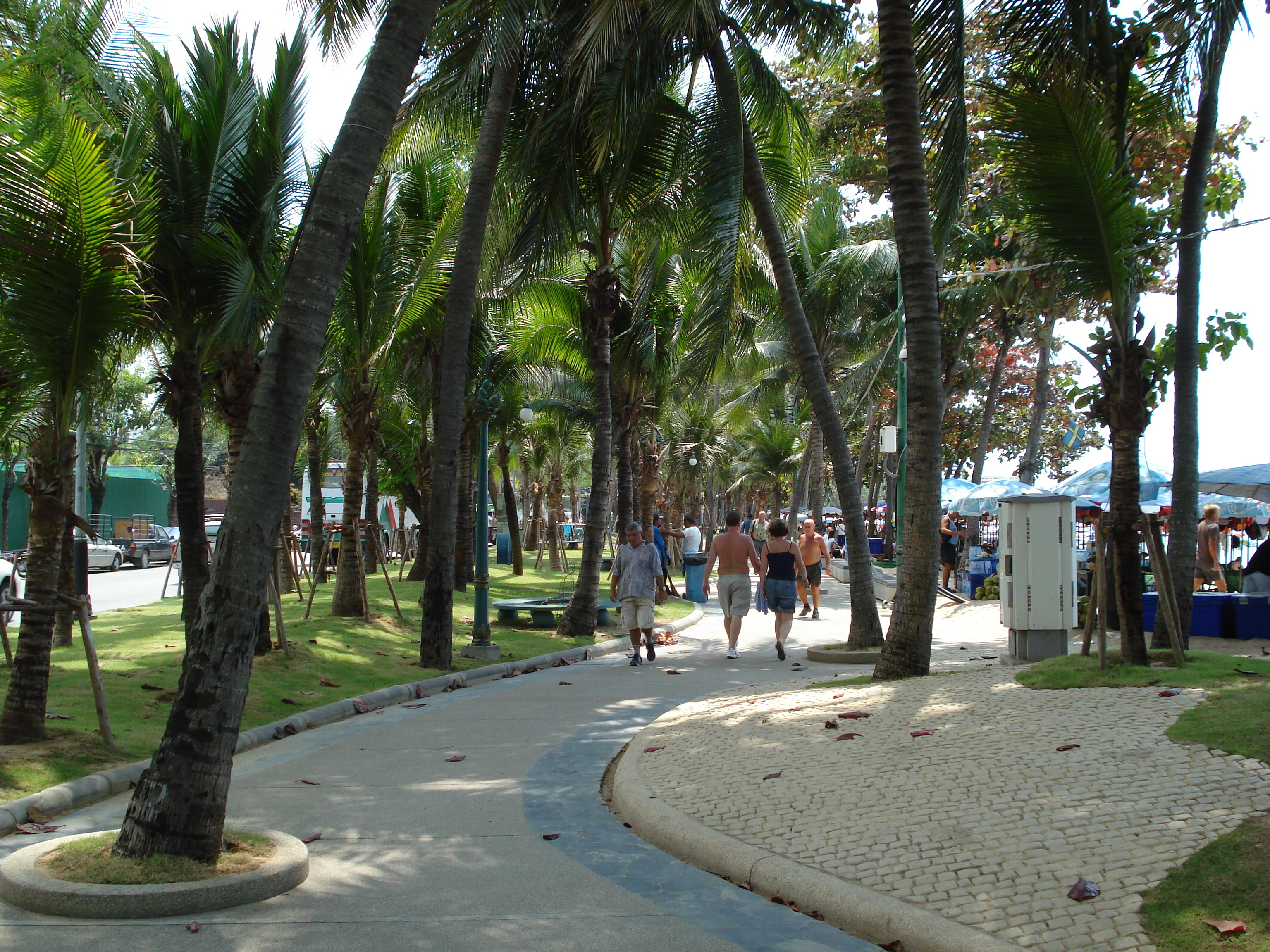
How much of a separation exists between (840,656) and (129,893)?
33.7 ft

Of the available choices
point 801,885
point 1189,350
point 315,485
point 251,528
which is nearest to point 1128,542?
point 1189,350

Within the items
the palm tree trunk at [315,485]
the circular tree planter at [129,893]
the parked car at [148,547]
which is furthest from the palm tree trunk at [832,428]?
the parked car at [148,547]

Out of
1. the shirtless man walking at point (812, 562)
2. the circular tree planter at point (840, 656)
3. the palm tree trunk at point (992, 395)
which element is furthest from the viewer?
the palm tree trunk at point (992, 395)

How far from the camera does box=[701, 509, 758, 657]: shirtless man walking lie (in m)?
14.5

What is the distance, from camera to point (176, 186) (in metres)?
10.5

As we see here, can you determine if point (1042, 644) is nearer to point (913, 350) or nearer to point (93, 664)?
point (913, 350)

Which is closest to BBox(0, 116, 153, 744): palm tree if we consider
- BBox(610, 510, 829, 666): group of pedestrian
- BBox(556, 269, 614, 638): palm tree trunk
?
BBox(610, 510, 829, 666): group of pedestrian

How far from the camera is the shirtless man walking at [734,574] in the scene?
14500 mm

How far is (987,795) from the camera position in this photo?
215 inches

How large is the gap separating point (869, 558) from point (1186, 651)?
428 centimetres

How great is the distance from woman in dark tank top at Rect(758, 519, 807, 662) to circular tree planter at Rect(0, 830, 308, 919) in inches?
415

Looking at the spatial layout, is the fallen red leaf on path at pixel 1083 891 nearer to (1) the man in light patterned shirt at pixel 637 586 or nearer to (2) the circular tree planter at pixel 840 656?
(2) the circular tree planter at pixel 840 656

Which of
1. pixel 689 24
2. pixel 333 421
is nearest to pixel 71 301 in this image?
pixel 689 24

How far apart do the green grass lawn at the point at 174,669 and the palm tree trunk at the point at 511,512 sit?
32.0ft
